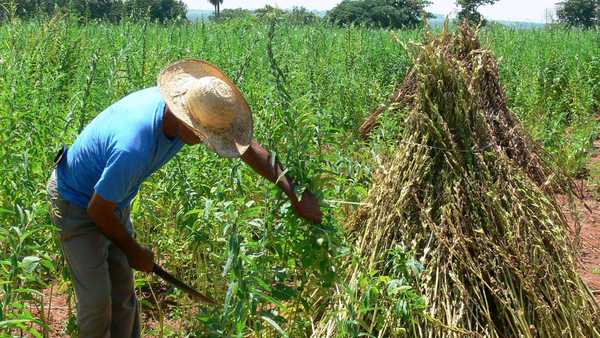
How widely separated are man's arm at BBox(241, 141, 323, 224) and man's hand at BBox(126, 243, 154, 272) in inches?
23.3

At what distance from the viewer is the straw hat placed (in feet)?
7.88

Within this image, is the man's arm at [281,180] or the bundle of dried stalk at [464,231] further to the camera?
the bundle of dried stalk at [464,231]

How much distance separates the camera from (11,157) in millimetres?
3107

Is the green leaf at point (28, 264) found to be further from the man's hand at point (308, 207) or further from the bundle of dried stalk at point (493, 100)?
the bundle of dried stalk at point (493, 100)

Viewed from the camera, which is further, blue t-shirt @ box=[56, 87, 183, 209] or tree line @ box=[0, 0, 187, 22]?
tree line @ box=[0, 0, 187, 22]

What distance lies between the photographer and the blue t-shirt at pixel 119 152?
240cm

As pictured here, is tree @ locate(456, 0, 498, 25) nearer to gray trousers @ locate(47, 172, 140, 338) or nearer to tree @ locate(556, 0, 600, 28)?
gray trousers @ locate(47, 172, 140, 338)

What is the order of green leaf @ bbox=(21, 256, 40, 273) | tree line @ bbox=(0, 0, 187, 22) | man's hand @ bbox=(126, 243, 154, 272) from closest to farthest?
green leaf @ bbox=(21, 256, 40, 273), man's hand @ bbox=(126, 243, 154, 272), tree line @ bbox=(0, 0, 187, 22)

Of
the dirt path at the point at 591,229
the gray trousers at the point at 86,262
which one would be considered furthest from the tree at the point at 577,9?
the gray trousers at the point at 86,262

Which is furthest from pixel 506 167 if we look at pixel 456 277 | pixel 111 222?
pixel 111 222

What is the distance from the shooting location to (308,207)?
8.28ft

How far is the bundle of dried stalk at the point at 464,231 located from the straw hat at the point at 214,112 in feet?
3.39

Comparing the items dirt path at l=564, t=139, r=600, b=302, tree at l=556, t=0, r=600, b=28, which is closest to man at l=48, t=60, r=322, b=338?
dirt path at l=564, t=139, r=600, b=302

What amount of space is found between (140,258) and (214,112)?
728mm
